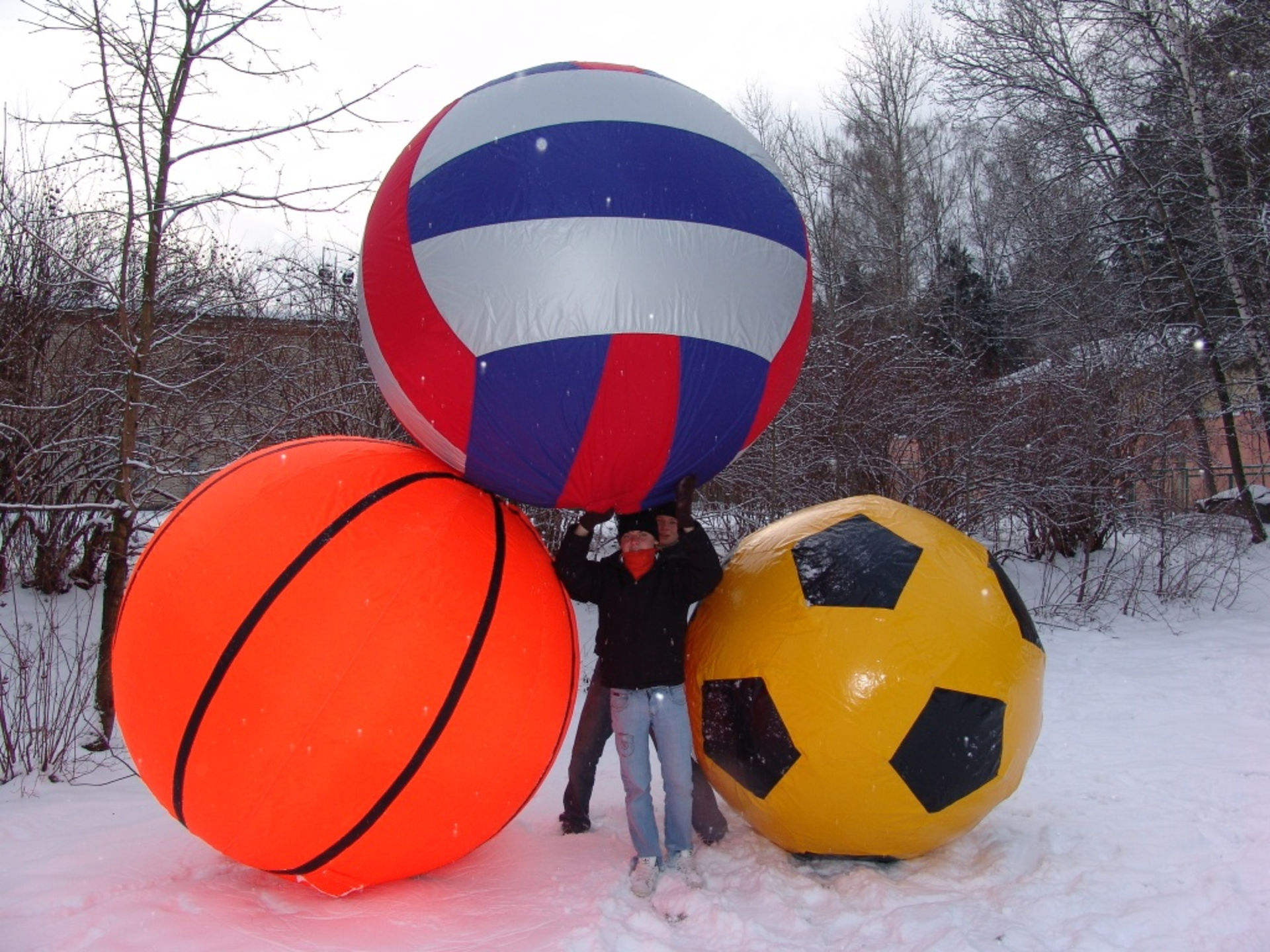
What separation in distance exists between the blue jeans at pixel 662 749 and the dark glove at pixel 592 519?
62 centimetres

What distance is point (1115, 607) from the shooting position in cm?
864

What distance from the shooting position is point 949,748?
2900mm

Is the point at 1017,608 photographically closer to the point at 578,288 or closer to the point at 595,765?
the point at 595,765

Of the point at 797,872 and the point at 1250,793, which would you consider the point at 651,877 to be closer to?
the point at 797,872

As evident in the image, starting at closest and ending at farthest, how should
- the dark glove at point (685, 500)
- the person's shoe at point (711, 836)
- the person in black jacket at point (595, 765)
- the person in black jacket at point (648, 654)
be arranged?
the dark glove at point (685, 500)
the person in black jacket at point (648, 654)
the person in black jacket at point (595, 765)
the person's shoe at point (711, 836)

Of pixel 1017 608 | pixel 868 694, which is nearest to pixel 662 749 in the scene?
pixel 868 694

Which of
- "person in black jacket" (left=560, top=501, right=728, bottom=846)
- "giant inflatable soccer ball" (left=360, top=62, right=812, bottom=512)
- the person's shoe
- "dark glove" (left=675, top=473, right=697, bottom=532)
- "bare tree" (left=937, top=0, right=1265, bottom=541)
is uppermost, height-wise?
"bare tree" (left=937, top=0, right=1265, bottom=541)

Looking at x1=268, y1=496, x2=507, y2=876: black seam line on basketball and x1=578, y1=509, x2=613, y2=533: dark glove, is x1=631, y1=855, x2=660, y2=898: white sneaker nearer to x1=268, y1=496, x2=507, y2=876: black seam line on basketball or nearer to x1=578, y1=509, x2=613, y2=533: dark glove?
x1=268, y1=496, x2=507, y2=876: black seam line on basketball

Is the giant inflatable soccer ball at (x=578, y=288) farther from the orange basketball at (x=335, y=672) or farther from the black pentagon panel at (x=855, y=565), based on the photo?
the black pentagon panel at (x=855, y=565)

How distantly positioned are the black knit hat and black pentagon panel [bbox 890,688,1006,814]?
3.80 feet

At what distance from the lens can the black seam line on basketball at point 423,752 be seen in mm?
2596

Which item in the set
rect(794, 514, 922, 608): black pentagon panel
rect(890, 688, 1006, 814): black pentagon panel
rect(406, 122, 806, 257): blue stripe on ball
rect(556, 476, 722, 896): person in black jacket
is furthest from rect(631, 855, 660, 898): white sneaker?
rect(406, 122, 806, 257): blue stripe on ball

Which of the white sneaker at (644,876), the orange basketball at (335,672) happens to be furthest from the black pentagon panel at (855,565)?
the white sneaker at (644,876)

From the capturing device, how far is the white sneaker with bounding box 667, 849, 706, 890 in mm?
3039
